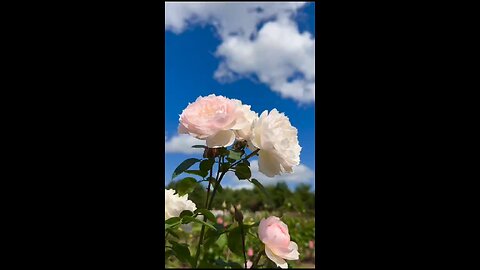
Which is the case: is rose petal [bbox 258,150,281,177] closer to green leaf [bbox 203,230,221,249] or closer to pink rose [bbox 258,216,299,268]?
pink rose [bbox 258,216,299,268]

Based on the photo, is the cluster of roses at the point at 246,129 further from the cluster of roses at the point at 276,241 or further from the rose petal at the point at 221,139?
the cluster of roses at the point at 276,241

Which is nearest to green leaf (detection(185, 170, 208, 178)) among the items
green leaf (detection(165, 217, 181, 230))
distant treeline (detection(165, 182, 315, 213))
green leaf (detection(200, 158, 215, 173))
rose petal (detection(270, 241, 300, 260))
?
green leaf (detection(200, 158, 215, 173))

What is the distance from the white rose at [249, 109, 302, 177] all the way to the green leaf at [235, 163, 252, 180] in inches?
1.6

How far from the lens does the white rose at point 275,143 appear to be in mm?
955

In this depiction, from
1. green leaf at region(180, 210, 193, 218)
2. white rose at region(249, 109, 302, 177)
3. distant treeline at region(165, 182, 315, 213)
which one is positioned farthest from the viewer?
distant treeline at region(165, 182, 315, 213)

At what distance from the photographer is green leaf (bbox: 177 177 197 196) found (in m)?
1.09

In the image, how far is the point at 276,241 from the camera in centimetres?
101

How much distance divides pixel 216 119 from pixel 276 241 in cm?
30
